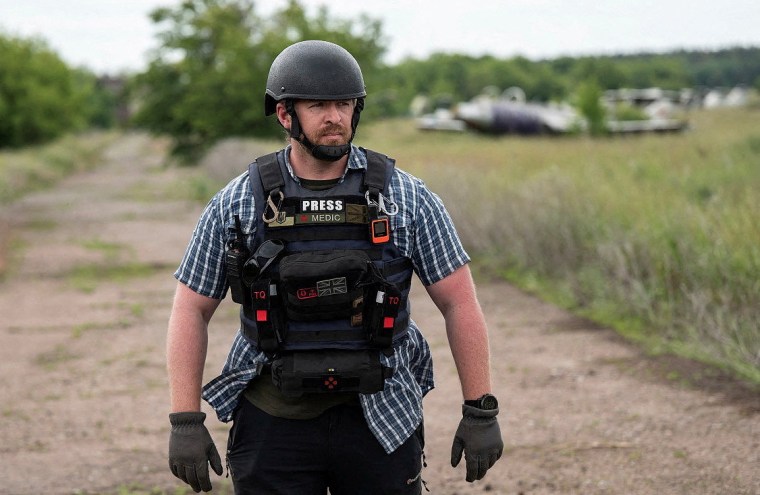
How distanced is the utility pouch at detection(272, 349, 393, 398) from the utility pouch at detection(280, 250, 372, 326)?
4.5 inches

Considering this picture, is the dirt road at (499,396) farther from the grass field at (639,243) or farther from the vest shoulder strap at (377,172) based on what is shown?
the vest shoulder strap at (377,172)

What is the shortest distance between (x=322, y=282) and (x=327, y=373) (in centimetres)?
24

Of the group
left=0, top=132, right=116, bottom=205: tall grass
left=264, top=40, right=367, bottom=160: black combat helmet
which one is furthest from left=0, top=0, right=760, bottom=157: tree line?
left=264, top=40, right=367, bottom=160: black combat helmet

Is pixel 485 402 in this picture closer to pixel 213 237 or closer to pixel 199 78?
pixel 213 237

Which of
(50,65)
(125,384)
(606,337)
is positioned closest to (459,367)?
(125,384)

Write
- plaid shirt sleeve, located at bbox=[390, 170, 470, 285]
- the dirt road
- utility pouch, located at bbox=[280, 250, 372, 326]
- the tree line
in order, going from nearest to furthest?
utility pouch, located at bbox=[280, 250, 372, 326] → plaid shirt sleeve, located at bbox=[390, 170, 470, 285] → the dirt road → the tree line

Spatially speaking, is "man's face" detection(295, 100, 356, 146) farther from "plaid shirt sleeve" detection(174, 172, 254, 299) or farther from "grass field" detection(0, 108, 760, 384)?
"grass field" detection(0, 108, 760, 384)

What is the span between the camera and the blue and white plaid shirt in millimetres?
2826

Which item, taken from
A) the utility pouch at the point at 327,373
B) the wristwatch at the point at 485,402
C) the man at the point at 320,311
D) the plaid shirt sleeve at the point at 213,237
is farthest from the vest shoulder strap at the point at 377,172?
the wristwatch at the point at 485,402

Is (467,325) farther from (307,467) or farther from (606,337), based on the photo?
(606,337)

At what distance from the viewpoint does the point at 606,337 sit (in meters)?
8.47

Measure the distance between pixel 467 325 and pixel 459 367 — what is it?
0.46ft

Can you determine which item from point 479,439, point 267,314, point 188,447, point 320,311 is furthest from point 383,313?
point 188,447

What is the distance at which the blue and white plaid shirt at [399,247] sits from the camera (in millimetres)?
2826
